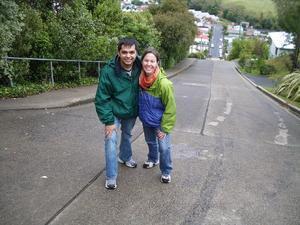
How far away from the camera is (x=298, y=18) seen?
24.3m

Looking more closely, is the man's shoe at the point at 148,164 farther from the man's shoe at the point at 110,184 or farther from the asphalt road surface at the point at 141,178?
the man's shoe at the point at 110,184

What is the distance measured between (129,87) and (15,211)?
75.0 inches

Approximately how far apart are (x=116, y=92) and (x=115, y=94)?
0.03 m

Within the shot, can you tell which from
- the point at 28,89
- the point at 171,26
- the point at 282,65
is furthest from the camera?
the point at 282,65

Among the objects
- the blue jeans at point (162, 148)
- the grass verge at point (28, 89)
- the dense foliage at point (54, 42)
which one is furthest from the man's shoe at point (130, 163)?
the grass verge at point (28, 89)

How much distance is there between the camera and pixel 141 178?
17.0ft

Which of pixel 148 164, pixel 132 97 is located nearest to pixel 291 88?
pixel 148 164

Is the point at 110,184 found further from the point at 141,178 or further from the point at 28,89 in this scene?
the point at 28,89

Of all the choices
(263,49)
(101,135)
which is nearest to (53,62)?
(101,135)

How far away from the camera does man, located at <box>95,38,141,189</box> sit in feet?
15.2

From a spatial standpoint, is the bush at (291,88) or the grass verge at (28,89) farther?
the bush at (291,88)

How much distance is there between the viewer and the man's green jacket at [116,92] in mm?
4652

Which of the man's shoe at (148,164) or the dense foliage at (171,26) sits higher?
the dense foliage at (171,26)

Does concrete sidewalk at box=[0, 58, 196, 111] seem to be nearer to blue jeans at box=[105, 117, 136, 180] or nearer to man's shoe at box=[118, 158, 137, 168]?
man's shoe at box=[118, 158, 137, 168]
